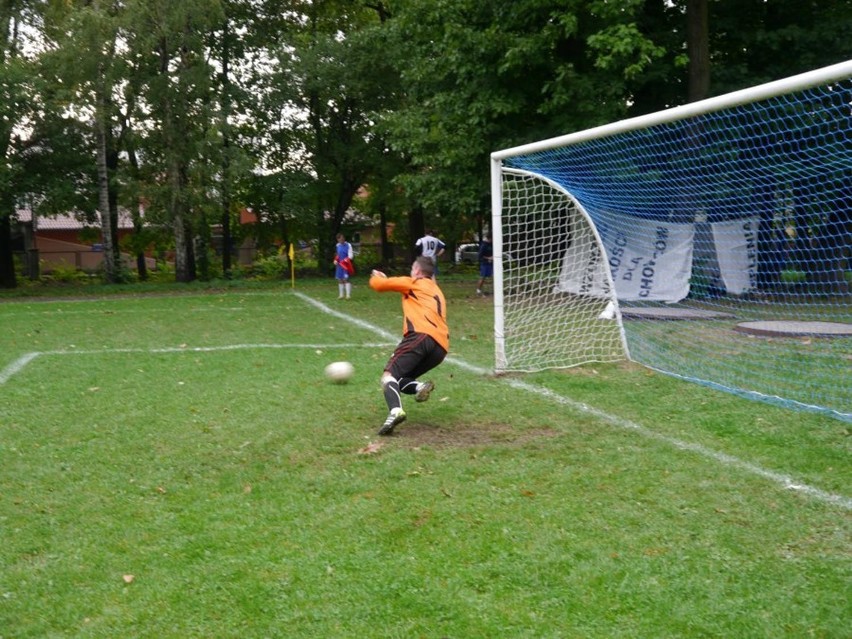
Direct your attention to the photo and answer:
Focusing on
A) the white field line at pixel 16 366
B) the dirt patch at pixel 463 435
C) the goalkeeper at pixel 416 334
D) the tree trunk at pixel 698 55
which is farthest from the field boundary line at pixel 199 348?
the tree trunk at pixel 698 55

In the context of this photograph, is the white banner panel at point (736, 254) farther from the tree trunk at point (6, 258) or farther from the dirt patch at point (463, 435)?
the tree trunk at point (6, 258)

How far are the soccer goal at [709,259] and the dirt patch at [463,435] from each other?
2627mm

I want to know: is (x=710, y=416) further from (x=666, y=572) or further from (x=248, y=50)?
(x=248, y=50)

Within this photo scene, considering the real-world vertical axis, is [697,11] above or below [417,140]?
above

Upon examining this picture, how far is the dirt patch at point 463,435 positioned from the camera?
6832 mm

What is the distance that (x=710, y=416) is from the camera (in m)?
7.56

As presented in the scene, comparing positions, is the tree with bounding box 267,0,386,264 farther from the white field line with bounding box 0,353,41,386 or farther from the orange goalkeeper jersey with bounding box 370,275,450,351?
the orange goalkeeper jersey with bounding box 370,275,450,351

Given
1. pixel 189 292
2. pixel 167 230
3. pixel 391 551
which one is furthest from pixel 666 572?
pixel 167 230

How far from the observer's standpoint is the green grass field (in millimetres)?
3963

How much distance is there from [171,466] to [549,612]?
11.4 ft

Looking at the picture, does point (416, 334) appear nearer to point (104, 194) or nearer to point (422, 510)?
point (422, 510)

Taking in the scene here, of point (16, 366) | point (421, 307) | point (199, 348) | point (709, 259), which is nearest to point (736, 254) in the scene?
point (709, 259)

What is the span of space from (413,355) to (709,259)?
1107 cm

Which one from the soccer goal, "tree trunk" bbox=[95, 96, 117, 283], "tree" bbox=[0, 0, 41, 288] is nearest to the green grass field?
the soccer goal
